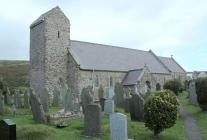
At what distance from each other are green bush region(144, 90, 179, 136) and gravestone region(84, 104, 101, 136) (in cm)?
212

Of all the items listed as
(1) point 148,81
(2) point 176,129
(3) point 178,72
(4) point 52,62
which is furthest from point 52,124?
(3) point 178,72

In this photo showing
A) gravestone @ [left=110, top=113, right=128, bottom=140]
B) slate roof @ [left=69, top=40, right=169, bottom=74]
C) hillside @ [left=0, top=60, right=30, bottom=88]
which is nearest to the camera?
gravestone @ [left=110, top=113, right=128, bottom=140]

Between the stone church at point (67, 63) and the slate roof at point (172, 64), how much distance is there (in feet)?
51.0

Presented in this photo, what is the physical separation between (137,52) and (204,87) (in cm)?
3189

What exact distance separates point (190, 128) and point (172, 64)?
1737 inches

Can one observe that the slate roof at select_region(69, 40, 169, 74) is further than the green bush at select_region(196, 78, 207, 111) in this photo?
Yes

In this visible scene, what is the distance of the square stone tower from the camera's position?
3509cm

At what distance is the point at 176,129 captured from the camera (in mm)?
15875

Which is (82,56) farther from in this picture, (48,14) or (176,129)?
(176,129)

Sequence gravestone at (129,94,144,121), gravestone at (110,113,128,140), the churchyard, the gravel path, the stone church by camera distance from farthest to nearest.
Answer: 1. the stone church
2. gravestone at (129,94,144,121)
3. the gravel path
4. the churchyard
5. gravestone at (110,113,128,140)

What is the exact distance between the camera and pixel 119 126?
1077cm

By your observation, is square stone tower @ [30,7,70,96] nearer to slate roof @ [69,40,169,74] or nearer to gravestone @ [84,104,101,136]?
slate roof @ [69,40,169,74]

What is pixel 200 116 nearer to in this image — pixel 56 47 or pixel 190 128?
pixel 190 128

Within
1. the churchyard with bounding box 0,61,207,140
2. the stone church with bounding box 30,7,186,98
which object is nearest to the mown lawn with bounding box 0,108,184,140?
the churchyard with bounding box 0,61,207,140
